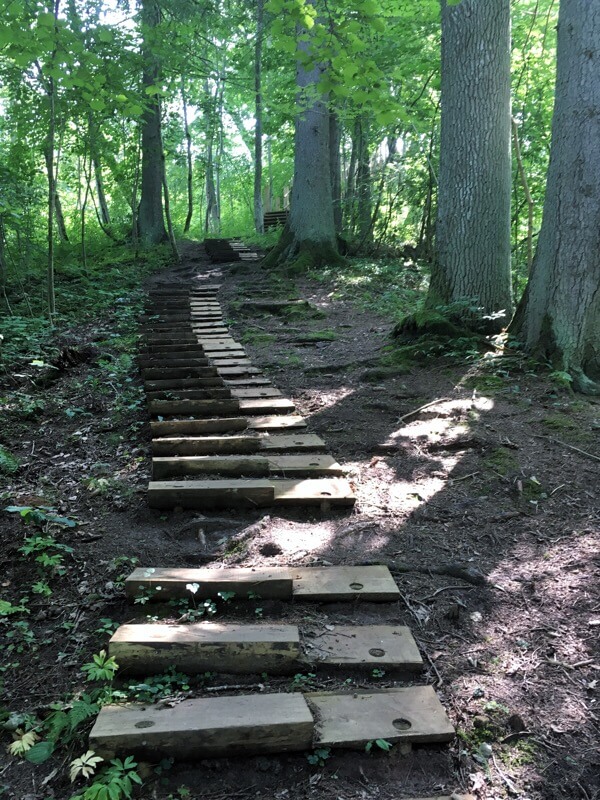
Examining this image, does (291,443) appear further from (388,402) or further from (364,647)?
(364,647)

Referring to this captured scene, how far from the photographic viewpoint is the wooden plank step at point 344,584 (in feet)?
9.19

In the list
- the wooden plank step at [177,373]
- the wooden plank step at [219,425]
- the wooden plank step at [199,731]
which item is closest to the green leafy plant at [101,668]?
the wooden plank step at [199,731]

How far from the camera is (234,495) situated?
3.67m

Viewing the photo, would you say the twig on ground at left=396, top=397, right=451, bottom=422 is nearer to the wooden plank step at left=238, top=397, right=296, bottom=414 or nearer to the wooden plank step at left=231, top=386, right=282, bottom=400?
the wooden plank step at left=238, top=397, right=296, bottom=414

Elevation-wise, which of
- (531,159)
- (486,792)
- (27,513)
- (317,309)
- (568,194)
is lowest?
(486,792)

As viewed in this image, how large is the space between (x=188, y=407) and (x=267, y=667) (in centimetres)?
317

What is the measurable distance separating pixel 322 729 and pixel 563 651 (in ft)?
3.88

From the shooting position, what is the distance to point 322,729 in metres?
2.04

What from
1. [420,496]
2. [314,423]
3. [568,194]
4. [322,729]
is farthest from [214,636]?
[568,194]

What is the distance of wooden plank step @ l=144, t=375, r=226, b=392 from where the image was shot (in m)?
5.84

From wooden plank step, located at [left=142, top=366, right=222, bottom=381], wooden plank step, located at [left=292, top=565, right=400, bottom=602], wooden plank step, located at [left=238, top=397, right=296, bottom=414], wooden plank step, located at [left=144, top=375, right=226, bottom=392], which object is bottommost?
wooden plank step, located at [left=292, top=565, right=400, bottom=602]

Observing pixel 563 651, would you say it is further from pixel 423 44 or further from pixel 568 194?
pixel 423 44

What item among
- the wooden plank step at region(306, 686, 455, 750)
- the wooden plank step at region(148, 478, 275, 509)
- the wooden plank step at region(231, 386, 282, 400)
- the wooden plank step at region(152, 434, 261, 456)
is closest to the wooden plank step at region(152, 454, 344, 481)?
the wooden plank step at region(152, 434, 261, 456)

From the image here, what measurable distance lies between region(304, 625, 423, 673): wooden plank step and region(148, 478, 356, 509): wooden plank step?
1.15 metres
